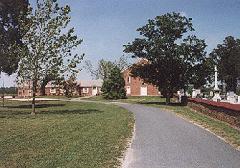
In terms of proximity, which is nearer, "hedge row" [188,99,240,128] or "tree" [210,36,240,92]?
"hedge row" [188,99,240,128]

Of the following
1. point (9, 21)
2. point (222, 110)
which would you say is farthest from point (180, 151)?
point (9, 21)

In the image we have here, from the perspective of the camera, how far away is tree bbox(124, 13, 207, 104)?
5081 cm

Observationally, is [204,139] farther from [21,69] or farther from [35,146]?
[21,69]

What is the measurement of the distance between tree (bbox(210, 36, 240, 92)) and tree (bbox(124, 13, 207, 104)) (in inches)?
2324

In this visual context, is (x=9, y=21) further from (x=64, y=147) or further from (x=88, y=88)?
(x=88, y=88)

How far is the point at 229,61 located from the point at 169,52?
64.8 m

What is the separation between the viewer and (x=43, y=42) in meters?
34.6

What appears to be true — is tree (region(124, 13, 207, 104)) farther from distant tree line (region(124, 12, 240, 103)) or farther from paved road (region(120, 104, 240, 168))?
paved road (region(120, 104, 240, 168))

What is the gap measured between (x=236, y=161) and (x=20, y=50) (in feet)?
Answer: 82.8

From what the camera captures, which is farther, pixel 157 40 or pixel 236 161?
pixel 157 40

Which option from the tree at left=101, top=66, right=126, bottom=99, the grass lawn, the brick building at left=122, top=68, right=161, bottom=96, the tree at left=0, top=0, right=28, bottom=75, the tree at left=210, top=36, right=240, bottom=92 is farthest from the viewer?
the tree at left=210, top=36, right=240, bottom=92

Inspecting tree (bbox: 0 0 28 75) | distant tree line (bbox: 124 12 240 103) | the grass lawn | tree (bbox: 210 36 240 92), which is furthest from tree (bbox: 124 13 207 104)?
tree (bbox: 210 36 240 92)

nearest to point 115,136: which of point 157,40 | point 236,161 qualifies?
point 236,161

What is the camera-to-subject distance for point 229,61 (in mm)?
110938
